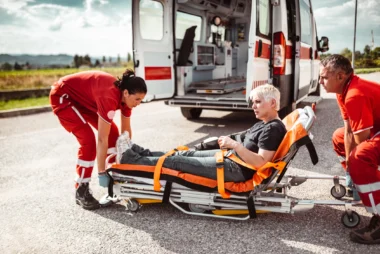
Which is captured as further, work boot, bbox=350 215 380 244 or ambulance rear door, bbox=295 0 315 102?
ambulance rear door, bbox=295 0 315 102

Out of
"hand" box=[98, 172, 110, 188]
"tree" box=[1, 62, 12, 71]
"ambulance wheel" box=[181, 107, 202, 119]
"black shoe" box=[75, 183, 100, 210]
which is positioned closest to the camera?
"hand" box=[98, 172, 110, 188]

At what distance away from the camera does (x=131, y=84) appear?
10.0 feet

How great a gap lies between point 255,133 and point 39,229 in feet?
6.83

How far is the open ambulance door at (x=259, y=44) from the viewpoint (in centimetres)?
507

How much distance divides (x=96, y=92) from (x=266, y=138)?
1.59m

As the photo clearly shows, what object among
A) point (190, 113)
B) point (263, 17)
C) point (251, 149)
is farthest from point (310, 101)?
point (251, 149)

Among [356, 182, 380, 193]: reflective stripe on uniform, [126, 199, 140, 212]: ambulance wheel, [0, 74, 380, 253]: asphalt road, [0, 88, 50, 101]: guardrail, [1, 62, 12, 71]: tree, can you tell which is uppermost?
[1, 62, 12, 71]: tree

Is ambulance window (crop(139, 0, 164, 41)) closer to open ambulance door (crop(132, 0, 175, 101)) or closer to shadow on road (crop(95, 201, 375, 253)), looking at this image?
open ambulance door (crop(132, 0, 175, 101))

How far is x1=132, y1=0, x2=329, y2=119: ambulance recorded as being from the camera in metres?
5.59

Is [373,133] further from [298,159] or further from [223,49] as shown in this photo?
[223,49]

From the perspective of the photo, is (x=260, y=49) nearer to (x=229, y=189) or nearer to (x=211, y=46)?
(x=229, y=189)

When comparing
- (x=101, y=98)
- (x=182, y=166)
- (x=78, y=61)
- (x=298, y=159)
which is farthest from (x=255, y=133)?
(x=78, y=61)

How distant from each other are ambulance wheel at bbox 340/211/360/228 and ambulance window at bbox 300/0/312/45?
5087mm

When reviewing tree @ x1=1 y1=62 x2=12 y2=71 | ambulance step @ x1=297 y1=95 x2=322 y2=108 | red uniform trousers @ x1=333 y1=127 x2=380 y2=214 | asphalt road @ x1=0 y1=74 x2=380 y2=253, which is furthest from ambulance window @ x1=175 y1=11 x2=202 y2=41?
tree @ x1=1 y1=62 x2=12 y2=71
